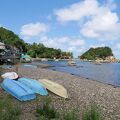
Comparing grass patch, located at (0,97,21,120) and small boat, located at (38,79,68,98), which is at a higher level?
small boat, located at (38,79,68,98)

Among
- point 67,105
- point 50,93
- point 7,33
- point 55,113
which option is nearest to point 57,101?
point 67,105

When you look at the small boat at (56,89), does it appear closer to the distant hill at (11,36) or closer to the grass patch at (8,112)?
the grass patch at (8,112)

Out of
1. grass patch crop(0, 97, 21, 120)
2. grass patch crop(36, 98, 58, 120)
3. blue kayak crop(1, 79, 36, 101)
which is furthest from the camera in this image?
blue kayak crop(1, 79, 36, 101)

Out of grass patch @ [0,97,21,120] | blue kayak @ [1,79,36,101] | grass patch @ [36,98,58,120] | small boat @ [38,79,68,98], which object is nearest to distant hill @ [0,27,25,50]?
small boat @ [38,79,68,98]

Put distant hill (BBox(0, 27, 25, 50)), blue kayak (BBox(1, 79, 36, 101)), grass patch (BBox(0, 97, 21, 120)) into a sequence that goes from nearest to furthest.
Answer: grass patch (BBox(0, 97, 21, 120)), blue kayak (BBox(1, 79, 36, 101)), distant hill (BBox(0, 27, 25, 50))

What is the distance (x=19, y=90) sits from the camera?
2333cm

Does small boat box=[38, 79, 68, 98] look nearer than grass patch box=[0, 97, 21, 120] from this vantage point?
No

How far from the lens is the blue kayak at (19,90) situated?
22.1 m

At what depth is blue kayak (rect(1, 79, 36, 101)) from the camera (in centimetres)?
2209

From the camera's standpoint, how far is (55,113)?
17.7 m

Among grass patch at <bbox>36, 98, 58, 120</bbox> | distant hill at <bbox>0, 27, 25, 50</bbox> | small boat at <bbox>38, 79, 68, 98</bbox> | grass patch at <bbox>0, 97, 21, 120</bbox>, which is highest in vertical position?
distant hill at <bbox>0, 27, 25, 50</bbox>

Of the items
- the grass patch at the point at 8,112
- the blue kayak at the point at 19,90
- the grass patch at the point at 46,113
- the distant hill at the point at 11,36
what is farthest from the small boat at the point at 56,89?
the distant hill at the point at 11,36

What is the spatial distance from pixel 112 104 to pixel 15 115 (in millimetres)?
8194

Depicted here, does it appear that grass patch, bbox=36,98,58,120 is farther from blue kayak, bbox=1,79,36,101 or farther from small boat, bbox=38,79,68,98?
small boat, bbox=38,79,68,98
